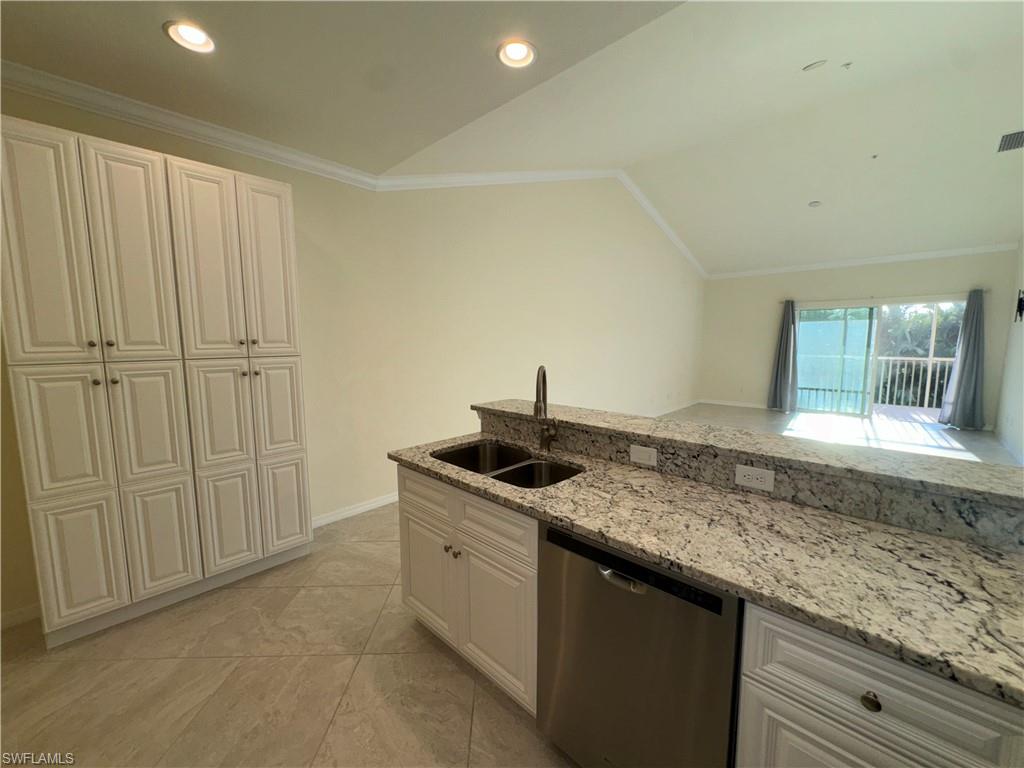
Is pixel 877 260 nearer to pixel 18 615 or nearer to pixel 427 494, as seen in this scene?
pixel 427 494

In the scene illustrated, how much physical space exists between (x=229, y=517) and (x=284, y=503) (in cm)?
29

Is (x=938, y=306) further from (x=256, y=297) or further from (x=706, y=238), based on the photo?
(x=256, y=297)

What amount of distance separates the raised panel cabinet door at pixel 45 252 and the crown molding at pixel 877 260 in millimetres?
9380

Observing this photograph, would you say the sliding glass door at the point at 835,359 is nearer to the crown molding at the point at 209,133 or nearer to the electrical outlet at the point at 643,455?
the crown molding at the point at 209,133

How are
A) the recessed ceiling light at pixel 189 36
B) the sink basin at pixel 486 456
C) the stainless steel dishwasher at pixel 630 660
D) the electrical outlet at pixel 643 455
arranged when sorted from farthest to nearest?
the sink basin at pixel 486 456 → the electrical outlet at pixel 643 455 → the recessed ceiling light at pixel 189 36 → the stainless steel dishwasher at pixel 630 660

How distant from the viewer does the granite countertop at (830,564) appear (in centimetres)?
70

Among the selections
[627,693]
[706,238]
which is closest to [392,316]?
[627,693]

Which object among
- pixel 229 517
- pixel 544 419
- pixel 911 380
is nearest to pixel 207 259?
pixel 229 517

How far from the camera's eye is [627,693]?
1.11 metres

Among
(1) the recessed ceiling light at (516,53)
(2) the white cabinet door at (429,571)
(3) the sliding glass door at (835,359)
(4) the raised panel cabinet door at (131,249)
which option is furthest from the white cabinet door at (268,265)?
(3) the sliding glass door at (835,359)

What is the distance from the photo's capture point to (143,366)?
75.5 inches

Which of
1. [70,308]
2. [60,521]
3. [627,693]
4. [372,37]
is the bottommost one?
[627,693]

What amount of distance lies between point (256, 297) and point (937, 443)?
26.4 ft

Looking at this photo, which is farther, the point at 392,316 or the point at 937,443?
the point at 937,443
